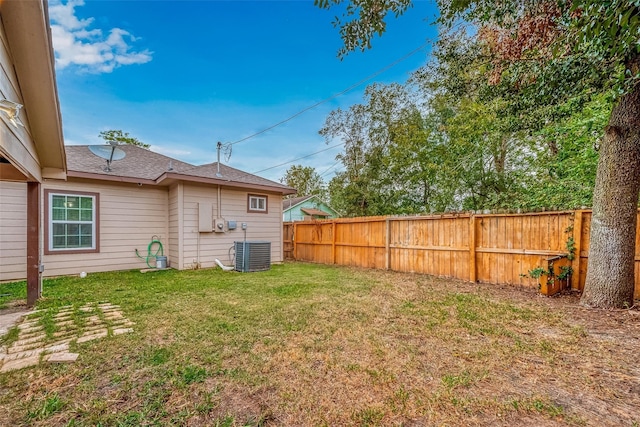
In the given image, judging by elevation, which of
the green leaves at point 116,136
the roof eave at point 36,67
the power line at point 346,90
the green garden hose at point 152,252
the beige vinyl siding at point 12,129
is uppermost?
the green leaves at point 116,136

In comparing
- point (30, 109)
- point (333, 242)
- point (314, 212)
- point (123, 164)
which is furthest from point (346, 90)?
point (314, 212)

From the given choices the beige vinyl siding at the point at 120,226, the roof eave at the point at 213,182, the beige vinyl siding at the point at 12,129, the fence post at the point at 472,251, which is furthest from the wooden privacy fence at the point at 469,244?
the beige vinyl siding at the point at 12,129

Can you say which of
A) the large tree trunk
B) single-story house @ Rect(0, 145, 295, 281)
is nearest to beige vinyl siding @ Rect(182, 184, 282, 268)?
single-story house @ Rect(0, 145, 295, 281)

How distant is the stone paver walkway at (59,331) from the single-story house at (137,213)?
320 centimetres

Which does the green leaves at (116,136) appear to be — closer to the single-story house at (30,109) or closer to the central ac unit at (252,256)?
the central ac unit at (252,256)

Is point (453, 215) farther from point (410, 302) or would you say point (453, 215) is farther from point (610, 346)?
point (610, 346)

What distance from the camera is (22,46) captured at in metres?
2.31

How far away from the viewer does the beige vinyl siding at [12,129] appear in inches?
81.6

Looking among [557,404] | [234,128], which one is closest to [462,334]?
[557,404]

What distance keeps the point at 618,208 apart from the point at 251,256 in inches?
264

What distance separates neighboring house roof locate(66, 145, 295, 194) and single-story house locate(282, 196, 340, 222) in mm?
12519

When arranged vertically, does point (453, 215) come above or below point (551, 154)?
below

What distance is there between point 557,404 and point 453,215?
4.87 m

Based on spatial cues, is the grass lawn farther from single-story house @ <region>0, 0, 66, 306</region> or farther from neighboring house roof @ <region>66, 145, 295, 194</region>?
neighboring house roof @ <region>66, 145, 295, 194</region>
